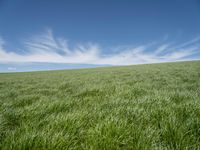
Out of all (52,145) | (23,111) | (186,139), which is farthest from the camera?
(23,111)

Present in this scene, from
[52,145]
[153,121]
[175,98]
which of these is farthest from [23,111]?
[175,98]

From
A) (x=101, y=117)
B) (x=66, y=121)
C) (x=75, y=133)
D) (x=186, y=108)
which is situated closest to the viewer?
(x=75, y=133)

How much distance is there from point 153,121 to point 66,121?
164 cm

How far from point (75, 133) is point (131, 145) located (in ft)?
3.03

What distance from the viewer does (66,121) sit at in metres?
2.56

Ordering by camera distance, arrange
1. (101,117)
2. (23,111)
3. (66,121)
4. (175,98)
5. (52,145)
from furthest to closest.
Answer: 1. (175,98)
2. (23,111)
3. (101,117)
4. (66,121)
5. (52,145)

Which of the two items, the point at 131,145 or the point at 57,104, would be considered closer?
the point at 131,145

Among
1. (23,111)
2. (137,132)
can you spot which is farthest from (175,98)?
(23,111)

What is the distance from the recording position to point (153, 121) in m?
2.66

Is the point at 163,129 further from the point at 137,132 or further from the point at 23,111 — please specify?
the point at 23,111

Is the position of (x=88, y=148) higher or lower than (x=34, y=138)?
lower

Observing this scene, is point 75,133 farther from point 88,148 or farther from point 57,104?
point 57,104

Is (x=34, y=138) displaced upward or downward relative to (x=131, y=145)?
upward

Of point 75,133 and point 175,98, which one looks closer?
point 75,133
